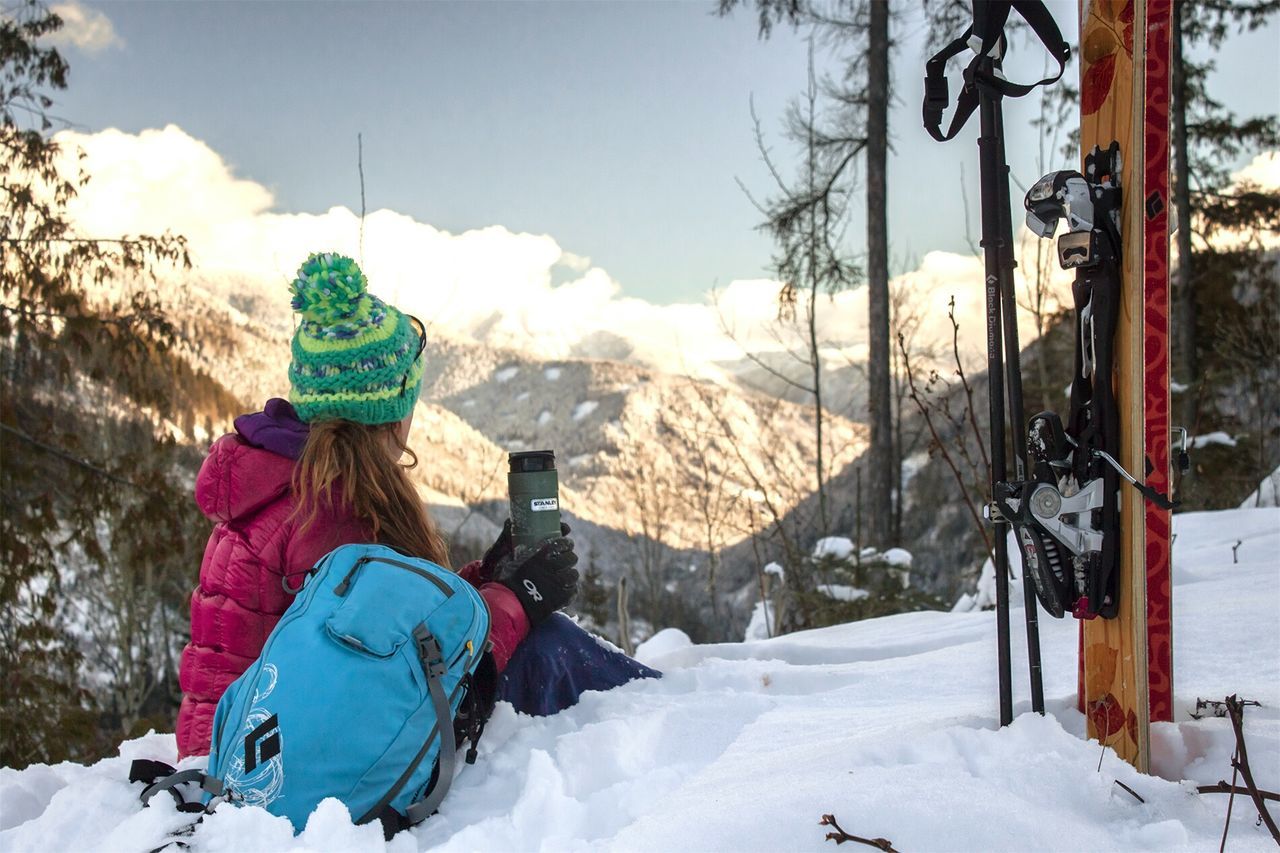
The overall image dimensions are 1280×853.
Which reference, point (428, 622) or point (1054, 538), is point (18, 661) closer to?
point (428, 622)

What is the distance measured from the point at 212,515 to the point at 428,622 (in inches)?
25.4

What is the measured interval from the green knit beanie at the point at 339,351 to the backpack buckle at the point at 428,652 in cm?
65

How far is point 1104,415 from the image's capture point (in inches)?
62.4

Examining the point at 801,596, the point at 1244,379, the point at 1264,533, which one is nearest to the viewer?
the point at 1264,533

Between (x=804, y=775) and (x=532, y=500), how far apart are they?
3.25 feet

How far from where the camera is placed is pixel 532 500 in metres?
2.21

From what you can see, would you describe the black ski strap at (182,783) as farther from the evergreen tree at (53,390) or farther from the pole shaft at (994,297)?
the evergreen tree at (53,390)

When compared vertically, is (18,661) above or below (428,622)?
below

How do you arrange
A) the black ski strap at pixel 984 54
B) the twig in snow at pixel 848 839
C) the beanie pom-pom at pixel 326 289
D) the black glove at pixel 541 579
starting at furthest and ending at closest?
the black glove at pixel 541 579 < the beanie pom-pom at pixel 326 289 < the black ski strap at pixel 984 54 < the twig in snow at pixel 848 839

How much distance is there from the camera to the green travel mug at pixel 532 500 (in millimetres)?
2211

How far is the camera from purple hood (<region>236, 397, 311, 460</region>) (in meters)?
1.93

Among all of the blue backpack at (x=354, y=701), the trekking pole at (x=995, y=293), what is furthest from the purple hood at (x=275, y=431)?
the trekking pole at (x=995, y=293)

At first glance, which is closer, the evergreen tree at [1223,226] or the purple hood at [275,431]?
the purple hood at [275,431]

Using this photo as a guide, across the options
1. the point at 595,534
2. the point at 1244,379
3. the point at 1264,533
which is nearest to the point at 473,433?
the point at 595,534
